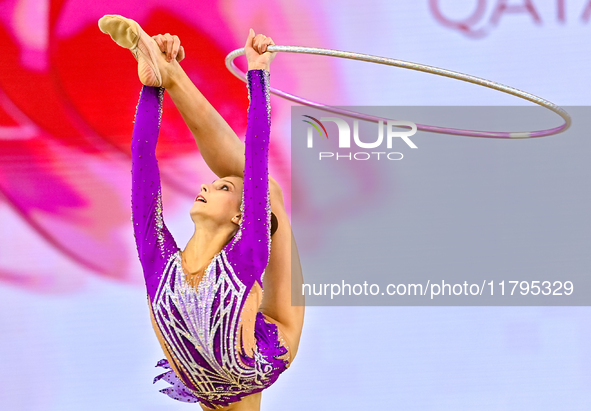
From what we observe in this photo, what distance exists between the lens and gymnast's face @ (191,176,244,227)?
2234 millimetres

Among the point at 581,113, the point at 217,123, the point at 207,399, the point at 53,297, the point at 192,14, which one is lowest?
the point at 207,399

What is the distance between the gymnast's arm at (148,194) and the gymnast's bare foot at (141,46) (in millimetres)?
61

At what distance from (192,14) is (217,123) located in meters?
1.13

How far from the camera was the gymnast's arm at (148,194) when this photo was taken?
87.6 inches

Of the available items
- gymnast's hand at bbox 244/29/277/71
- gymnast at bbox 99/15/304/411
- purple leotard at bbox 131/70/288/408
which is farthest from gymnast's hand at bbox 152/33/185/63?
gymnast's hand at bbox 244/29/277/71

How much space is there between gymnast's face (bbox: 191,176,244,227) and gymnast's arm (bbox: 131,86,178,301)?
0.41 ft

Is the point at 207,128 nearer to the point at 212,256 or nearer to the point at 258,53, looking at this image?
the point at 258,53

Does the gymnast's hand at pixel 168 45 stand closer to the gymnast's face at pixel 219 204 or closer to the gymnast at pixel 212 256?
the gymnast at pixel 212 256

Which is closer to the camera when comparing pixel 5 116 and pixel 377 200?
pixel 377 200

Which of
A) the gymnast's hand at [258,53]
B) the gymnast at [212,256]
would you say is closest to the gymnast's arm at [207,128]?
the gymnast at [212,256]

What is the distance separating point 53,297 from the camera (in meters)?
3.37

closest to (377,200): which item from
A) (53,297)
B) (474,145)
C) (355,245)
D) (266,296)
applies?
(355,245)

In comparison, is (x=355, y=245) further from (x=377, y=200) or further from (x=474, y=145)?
(x=474, y=145)

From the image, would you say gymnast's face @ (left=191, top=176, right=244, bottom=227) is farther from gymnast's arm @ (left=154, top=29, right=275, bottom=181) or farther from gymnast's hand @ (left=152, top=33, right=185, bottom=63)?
gymnast's hand @ (left=152, top=33, right=185, bottom=63)
